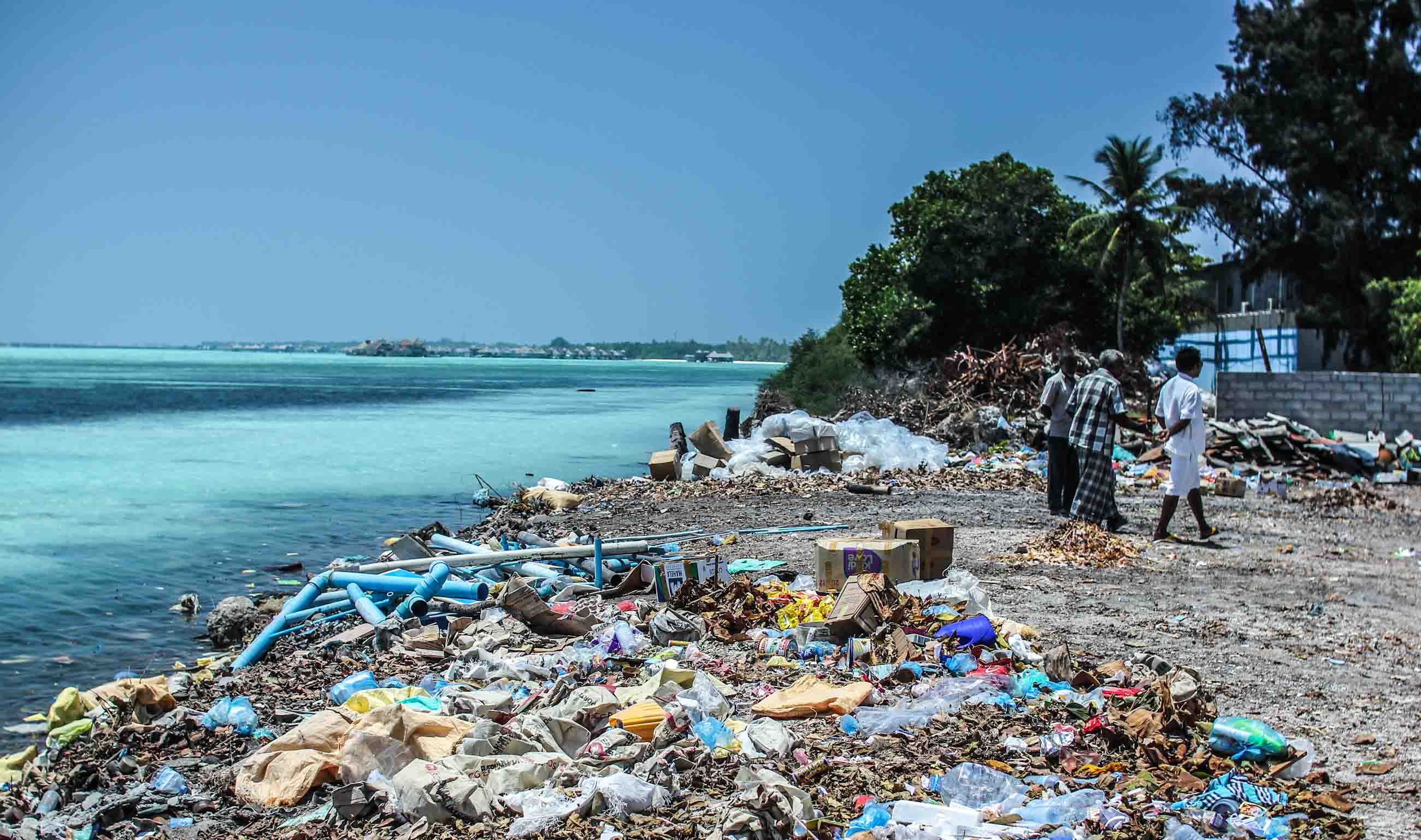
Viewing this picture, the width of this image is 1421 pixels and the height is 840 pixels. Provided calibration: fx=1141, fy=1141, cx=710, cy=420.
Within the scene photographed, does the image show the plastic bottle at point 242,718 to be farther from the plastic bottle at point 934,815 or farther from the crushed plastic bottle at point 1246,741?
the crushed plastic bottle at point 1246,741

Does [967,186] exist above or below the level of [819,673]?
above

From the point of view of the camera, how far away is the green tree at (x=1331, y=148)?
29.6 m

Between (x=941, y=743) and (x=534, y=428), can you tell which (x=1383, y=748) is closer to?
(x=941, y=743)

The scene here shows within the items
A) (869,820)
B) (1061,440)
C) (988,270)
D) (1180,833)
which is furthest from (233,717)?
(988,270)

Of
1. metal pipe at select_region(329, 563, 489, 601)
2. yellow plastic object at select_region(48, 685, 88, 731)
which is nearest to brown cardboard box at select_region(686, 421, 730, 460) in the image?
metal pipe at select_region(329, 563, 489, 601)

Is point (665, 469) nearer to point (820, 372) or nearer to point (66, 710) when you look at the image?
point (66, 710)

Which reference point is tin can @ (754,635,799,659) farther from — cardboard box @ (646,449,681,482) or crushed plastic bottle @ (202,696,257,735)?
cardboard box @ (646,449,681,482)

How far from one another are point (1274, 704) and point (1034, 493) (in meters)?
8.21

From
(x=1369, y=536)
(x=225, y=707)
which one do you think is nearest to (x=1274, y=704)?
(x=225, y=707)

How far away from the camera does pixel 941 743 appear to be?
15.3 feet

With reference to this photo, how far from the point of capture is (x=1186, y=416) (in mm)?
8898

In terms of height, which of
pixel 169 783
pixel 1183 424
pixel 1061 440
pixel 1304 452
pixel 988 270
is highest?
pixel 988 270

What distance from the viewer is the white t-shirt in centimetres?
891

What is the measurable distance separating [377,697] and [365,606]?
200 cm
